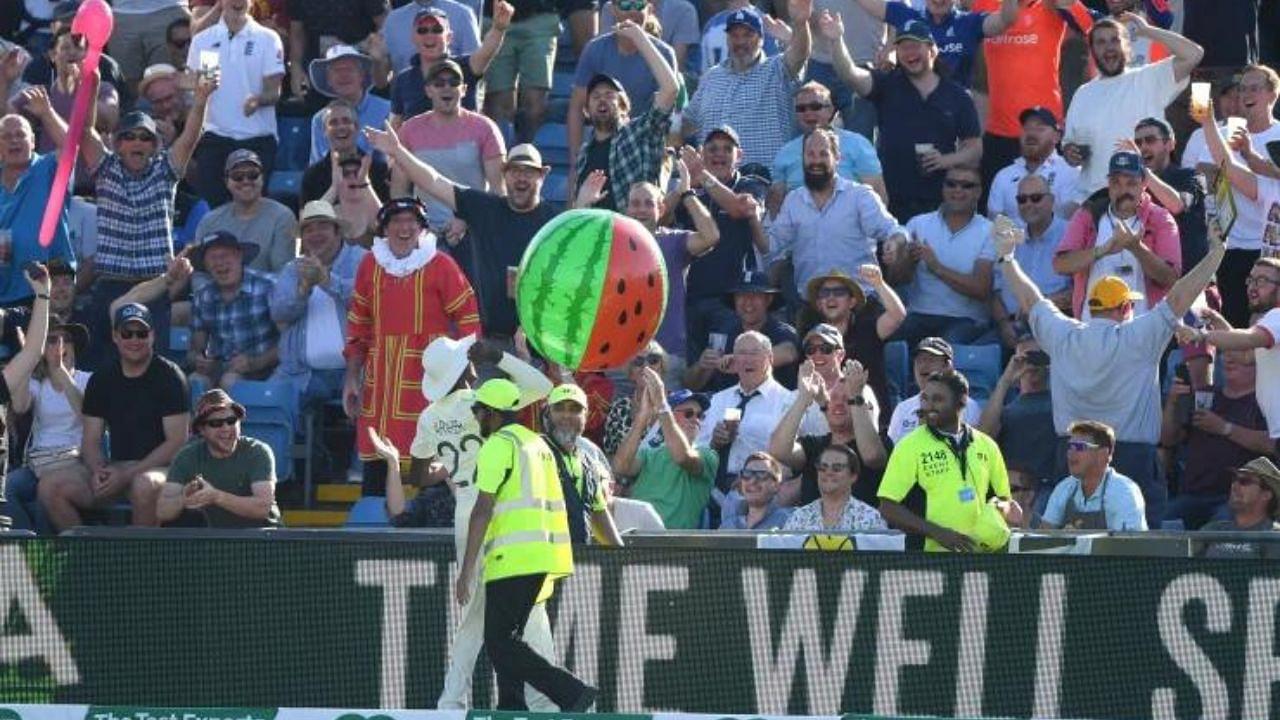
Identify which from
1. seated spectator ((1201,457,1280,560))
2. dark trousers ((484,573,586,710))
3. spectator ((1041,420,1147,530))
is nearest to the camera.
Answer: dark trousers ((484,573,586,710))

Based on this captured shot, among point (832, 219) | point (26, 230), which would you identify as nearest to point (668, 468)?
point (832, 219)

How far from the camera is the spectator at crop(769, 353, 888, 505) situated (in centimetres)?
1416

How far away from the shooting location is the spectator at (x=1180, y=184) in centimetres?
1603

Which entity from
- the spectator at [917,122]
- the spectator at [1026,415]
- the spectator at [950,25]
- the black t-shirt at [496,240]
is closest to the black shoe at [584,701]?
the spectator at [1026,415]

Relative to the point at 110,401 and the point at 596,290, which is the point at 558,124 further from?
the point at 596,290

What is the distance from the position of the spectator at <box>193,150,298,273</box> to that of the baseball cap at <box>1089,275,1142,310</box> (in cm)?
517

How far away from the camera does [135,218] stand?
1719 cm

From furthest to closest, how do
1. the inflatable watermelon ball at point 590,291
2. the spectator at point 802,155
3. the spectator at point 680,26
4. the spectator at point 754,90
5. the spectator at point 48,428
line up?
the spectator at point 680,26 < the spectator at point 754,90 < the spectator at point 802,155 < the spectator at point 48,428 < the inflatable watermelon ball at point 590,291

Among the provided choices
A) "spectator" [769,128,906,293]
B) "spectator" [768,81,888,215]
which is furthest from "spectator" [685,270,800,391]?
"spectator" [768,81,888,215]

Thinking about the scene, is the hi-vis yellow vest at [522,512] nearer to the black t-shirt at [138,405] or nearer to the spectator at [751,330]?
the spectator at [751,330]

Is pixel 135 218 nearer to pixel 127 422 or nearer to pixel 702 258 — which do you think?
pixel 127 422

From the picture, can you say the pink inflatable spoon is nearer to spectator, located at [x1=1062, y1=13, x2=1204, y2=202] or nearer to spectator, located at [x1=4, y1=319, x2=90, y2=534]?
spectator, located at [x1=4, y1=319, x2=90, y2=534]

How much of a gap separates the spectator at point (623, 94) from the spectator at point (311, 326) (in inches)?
65.4

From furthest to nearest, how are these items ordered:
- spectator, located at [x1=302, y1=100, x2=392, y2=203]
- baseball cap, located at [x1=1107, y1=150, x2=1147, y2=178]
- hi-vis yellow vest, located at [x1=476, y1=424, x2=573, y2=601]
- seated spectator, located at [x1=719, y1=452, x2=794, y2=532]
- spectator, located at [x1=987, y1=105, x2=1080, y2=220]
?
spectator, located at [x1=302, y1=100, x2=392, y2=203] → spectator, located at [x1=987, y1=105, x2=1080, y2=220] → baseball cap, located at [x1=1107, y1=150, x2=1147, y2=178] → seated spectator, located at [x1=719, y1=452, x2=794, y2=532] → hi-vis yellow vest, located at [x1=476, y1=424, x2=573, y2=601]
